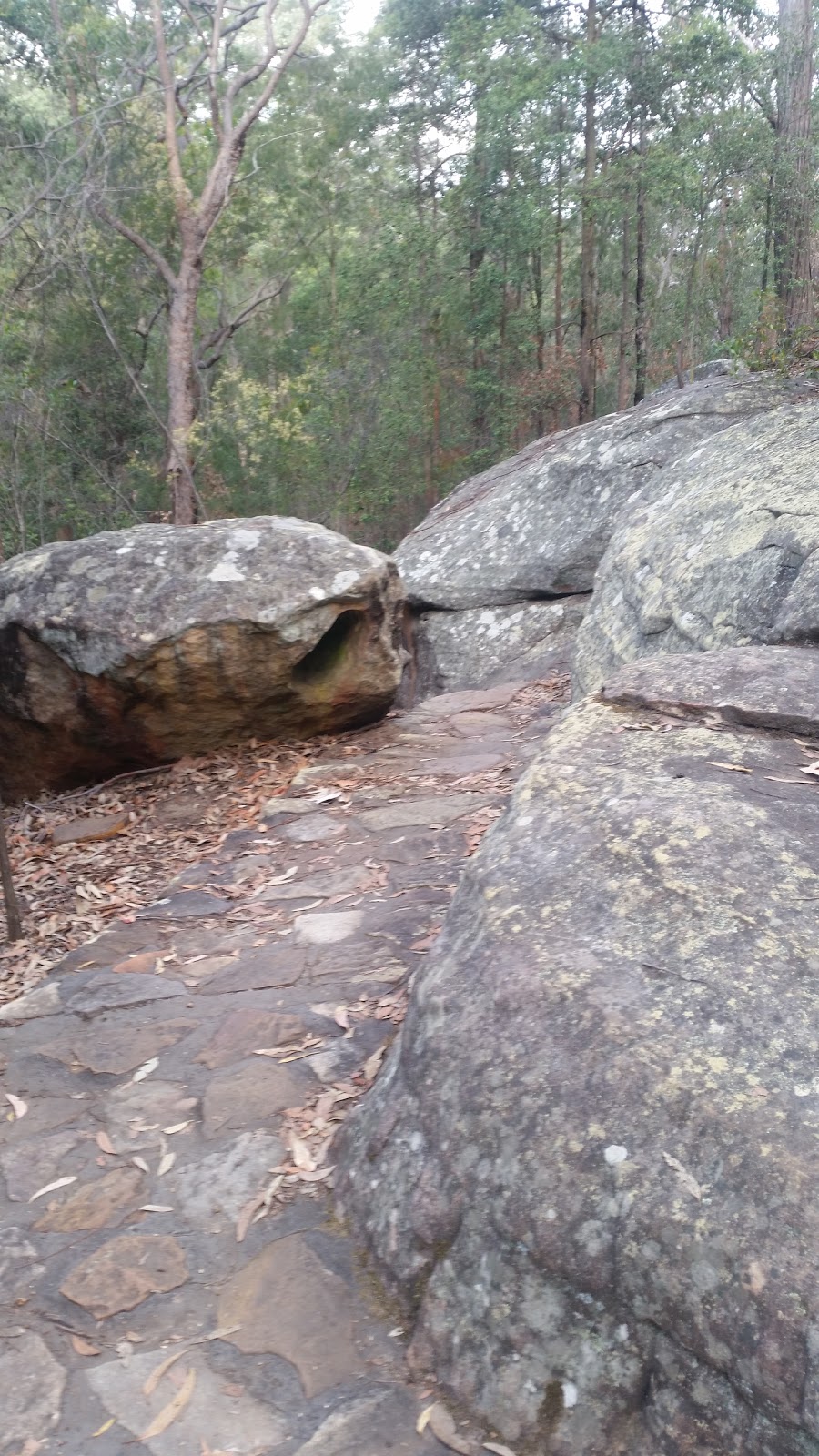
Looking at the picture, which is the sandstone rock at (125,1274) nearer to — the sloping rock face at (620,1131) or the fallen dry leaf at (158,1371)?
the fallen dry leaf at (158,1371)

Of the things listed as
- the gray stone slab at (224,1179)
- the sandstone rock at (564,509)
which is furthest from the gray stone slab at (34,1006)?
the sandstone rock at (564,509)

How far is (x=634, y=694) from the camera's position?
3195 mm

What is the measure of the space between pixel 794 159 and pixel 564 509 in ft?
19.6

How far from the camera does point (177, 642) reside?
509cm

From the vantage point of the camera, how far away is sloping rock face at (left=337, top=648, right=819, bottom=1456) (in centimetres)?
166

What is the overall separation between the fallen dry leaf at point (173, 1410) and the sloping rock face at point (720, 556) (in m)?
2.77

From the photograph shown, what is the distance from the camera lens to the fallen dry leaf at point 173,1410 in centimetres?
190

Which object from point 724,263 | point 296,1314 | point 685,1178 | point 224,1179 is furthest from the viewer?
point 724,263

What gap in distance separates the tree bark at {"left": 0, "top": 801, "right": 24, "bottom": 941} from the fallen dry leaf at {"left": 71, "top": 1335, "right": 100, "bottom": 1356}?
2.04 metres

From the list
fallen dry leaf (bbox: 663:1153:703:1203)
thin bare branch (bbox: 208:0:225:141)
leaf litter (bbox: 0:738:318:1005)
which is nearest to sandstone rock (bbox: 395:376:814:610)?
leaf litter (bbox: 0:738:318:1005)

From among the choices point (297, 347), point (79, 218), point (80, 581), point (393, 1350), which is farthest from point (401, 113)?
point (393, 1350)

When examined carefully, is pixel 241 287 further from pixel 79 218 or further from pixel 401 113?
pixel 79 218

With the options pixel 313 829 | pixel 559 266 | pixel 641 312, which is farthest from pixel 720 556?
pixel 559 266

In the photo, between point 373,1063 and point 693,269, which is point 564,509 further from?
point 373,1063
